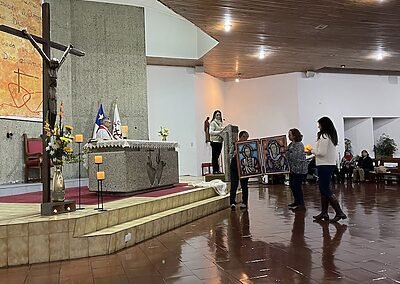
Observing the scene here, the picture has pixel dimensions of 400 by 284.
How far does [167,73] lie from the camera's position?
461 inches

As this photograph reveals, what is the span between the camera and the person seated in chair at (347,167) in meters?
12.9

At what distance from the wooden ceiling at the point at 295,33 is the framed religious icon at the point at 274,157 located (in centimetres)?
233

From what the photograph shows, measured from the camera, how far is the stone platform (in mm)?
3805

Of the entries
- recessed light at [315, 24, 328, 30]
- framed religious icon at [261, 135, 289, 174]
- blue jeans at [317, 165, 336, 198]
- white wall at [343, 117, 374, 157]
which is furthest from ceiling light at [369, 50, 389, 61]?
→ blue jeans at [317, 165, 336, 198]

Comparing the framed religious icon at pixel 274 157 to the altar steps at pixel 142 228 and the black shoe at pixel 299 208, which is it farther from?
the altar steps at pixel 142 228

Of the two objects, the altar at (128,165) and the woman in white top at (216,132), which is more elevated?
the woman in white top at (216,132)

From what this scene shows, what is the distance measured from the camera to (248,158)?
274 inches

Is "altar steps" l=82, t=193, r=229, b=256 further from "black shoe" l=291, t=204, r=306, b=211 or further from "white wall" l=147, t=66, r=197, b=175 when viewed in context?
"white wall" l=147, t=66, r=197, b=175

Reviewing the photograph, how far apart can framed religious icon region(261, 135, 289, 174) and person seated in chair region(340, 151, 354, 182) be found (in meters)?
6.40

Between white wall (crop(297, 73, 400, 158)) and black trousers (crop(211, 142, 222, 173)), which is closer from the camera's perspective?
black trousers (crop(211, 142, 222, 173))

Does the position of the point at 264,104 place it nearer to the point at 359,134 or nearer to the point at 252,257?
the point at 359,134

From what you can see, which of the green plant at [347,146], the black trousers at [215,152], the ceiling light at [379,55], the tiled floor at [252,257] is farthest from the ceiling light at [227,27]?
the green plant at [347,146]

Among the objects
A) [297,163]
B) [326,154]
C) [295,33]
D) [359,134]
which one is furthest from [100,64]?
[359,134]

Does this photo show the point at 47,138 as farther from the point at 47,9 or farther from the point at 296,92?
the point at 296,92
